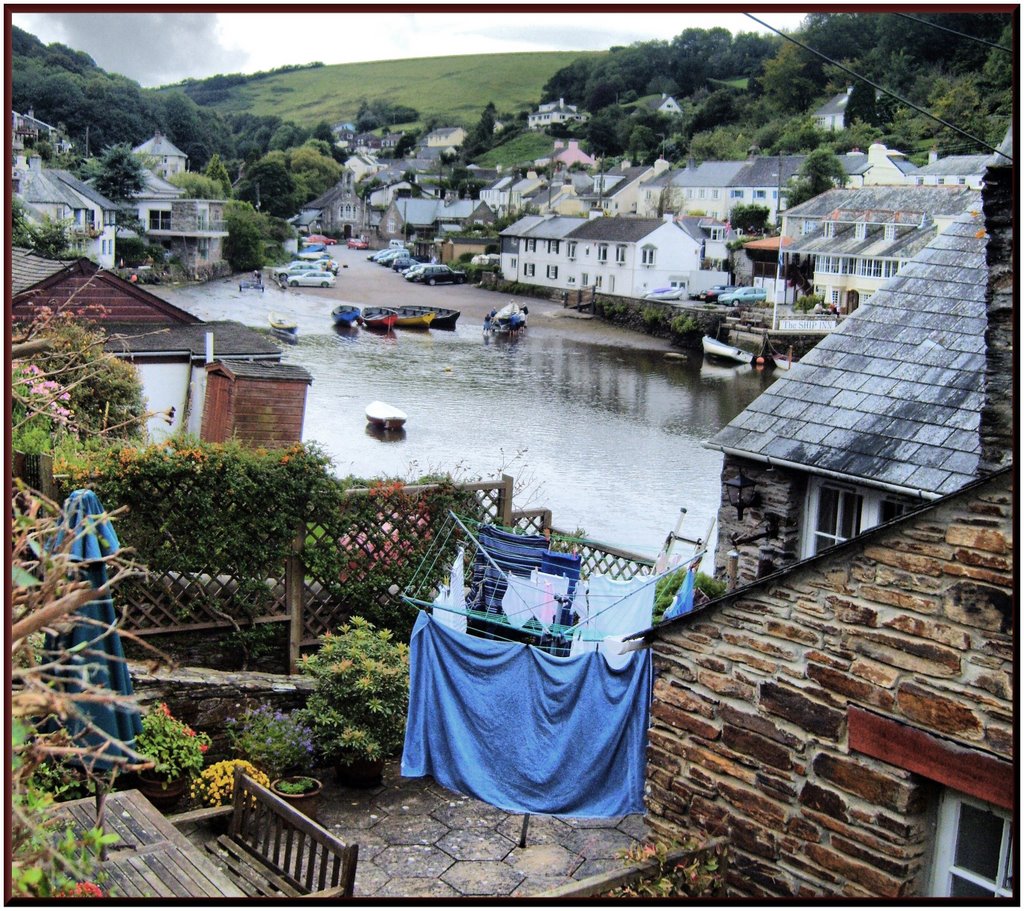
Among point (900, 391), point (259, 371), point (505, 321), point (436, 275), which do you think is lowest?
point (259, 371)

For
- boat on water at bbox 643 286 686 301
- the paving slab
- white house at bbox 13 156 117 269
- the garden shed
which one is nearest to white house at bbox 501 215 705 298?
boat on water at bbox 643 286 686 301

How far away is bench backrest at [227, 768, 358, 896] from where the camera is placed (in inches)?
210

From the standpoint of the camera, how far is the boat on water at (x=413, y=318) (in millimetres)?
49650

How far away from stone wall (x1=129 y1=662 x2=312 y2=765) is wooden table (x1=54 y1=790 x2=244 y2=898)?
1537mm

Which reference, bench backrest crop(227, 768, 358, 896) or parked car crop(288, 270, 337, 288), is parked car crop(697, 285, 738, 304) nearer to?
parked car crop(288, 270, 337, 288)

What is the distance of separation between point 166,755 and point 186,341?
11968 millimetres

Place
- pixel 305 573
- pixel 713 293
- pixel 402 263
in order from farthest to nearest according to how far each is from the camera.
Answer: pixel 402 263, pixel 713 293, pixel 305 573

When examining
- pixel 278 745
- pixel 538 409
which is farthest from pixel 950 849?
pixel 538 409

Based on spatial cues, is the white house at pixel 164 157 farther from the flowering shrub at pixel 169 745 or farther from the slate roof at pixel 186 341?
the flowering shrub at pixel 169 745

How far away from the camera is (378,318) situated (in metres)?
48.8

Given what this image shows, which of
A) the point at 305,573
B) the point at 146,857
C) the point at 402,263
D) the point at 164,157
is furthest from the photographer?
the point at 402,263

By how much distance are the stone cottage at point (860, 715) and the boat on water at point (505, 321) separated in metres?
44.4

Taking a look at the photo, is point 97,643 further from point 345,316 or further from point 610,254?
point 610,254

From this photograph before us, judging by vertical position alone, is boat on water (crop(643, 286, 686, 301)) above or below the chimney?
above
